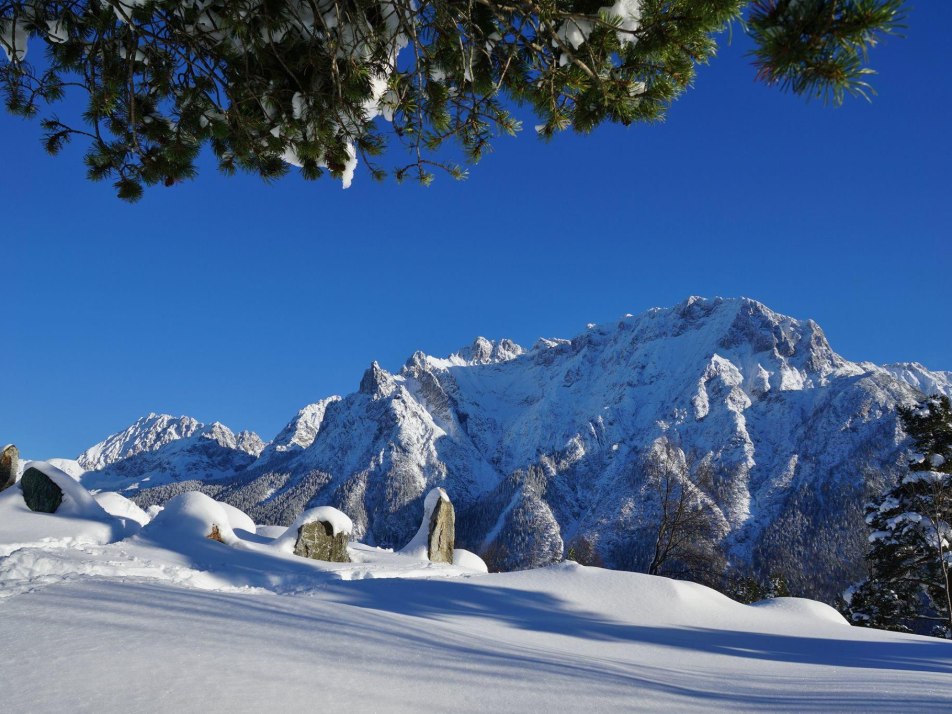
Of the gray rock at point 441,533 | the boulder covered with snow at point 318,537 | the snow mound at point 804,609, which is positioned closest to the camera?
the snow mound at point 804,609

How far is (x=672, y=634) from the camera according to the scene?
702cm

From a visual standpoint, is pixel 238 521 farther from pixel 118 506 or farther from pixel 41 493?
pixel 118 506

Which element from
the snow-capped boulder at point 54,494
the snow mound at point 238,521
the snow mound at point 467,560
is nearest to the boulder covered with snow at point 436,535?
the snow mound at point 467,560

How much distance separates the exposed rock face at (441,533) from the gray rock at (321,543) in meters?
2.98

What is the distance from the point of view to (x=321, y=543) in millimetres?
13414

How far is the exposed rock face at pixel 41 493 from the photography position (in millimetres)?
11164

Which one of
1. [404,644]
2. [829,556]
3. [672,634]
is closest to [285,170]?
[404,644]

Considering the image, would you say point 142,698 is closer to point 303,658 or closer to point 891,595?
point 303,658

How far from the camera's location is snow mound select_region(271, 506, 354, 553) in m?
12.8

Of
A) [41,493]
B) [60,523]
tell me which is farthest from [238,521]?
[60,523]

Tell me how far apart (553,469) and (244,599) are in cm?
18493

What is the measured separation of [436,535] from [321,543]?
13.0 feet

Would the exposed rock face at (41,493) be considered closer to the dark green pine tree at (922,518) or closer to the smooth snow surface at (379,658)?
the smooth snow surface at (379,658)

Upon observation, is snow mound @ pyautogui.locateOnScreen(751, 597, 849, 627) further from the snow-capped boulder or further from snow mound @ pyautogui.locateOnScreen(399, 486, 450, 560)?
the snow-capped boulder
